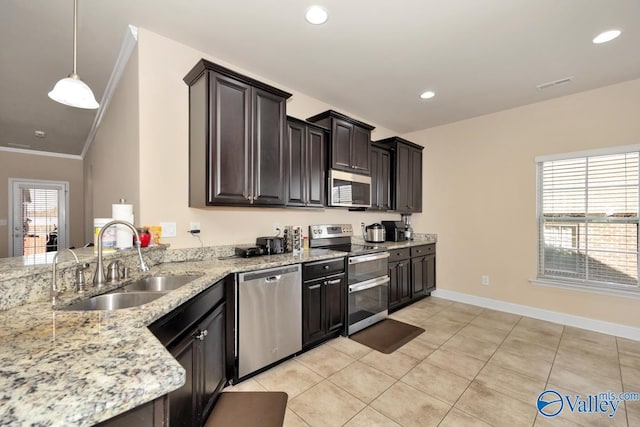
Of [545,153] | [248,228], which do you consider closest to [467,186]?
[545,153]

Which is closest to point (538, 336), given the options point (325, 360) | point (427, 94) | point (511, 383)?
point (511, 383)

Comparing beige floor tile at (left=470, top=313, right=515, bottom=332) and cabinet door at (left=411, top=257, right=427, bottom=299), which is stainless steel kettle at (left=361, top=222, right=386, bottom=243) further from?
beige floor tile at (left=470, top=313, right=515, bottom=332)

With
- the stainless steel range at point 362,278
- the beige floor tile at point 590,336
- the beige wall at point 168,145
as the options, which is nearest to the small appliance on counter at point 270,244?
the beige wall at point 168,145

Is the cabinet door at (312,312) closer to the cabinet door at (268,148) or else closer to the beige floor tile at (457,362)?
the cabinet door at (268,148)

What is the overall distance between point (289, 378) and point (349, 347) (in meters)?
0.74

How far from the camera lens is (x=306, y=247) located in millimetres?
3236

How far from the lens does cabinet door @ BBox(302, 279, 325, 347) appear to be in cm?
245

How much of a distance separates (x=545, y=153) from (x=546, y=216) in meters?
0.80

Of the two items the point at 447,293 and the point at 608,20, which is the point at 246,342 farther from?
the point at 608,20

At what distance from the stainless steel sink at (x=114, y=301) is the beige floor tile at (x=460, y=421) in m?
1.92

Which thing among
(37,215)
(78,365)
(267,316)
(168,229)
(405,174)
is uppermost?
(405,174)

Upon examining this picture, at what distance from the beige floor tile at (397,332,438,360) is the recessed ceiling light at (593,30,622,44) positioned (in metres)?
3.05

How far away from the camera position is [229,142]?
87.7 inches

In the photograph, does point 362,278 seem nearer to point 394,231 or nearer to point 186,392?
point 394,231
